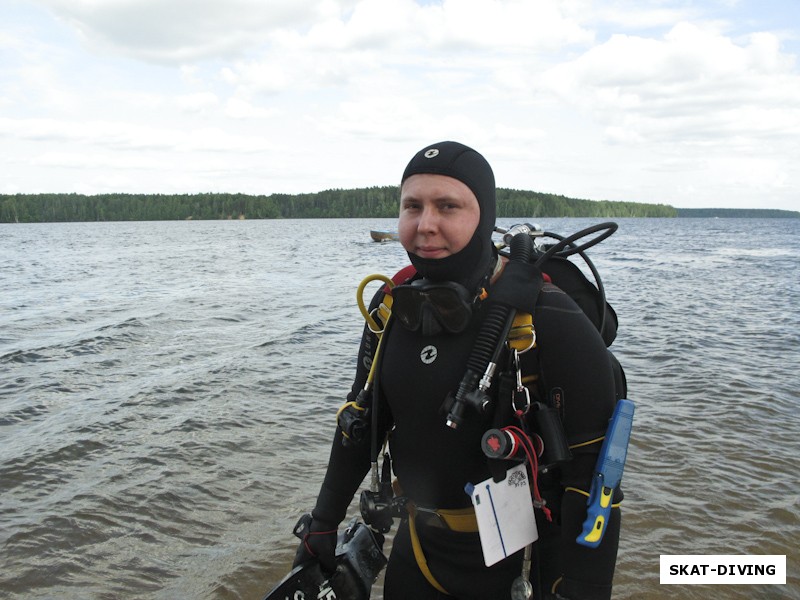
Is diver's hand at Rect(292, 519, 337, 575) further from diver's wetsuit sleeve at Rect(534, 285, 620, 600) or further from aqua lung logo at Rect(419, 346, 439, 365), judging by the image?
diver's wetsuit sleeve at Rect(534, 285, 620, 600)

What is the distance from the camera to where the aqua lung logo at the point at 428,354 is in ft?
7.47

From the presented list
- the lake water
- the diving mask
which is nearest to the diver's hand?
the diving mask

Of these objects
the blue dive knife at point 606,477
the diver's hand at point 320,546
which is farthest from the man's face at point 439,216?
the diver's hand at point 320,546

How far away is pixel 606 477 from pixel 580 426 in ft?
0.54

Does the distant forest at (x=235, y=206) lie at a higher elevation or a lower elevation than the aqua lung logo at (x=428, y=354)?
higher

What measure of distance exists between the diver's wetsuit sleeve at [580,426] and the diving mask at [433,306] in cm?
30

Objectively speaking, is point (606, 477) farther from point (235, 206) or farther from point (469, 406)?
point (235, 206)

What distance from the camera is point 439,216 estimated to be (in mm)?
2168

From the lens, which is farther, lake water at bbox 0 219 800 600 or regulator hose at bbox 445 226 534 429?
lake water at bbox 0 219 800 600

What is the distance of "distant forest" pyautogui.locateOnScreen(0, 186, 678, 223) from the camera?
162250 millimetres

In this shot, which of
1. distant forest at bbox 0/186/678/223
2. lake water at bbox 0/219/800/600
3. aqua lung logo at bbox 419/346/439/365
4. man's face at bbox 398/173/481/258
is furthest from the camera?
distant forest at bbox 0/186/678/223

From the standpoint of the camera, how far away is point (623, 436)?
195 cm

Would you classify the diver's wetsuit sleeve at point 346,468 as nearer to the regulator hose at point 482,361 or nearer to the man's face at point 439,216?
the man's face at point 439,216

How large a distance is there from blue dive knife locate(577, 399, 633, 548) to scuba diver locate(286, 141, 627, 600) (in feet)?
0.08
